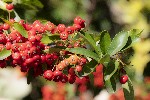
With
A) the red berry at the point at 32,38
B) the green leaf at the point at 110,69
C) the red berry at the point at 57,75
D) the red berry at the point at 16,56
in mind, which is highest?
the red berry at the point at 32,38

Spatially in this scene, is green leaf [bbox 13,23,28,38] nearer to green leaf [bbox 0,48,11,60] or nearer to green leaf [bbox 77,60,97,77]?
green leaf [bbox 0,48,11,60]

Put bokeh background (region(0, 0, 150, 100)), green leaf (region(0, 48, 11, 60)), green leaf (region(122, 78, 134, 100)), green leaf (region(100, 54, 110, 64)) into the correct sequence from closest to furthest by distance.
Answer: green leaf (region(100, 54, 110, 64)), green leaf (region(0, 48, 11, 60)), green leaf (region(122, 78, 134, 100)), bokeh background (region(0, 0, 150, 100))

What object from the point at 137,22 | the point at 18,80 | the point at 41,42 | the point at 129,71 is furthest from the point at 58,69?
the point at 18,80

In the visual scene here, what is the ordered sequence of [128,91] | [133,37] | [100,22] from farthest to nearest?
1. [100,22]
2. [128,91]
3. [133,37]

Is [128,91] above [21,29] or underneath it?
underneath

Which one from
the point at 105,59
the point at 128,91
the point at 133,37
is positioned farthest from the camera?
the point at 128,91

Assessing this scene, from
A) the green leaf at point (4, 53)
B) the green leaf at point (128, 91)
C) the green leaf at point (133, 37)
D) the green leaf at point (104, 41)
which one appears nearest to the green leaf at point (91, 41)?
the green leaf at point (104, 41)

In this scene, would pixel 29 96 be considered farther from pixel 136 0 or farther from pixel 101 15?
pixel 136 0

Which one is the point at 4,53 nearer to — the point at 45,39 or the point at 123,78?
the point at 45,39

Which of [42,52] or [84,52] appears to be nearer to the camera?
[84,52]

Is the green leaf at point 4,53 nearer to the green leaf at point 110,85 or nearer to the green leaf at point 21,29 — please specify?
the green leaf at point 21,29

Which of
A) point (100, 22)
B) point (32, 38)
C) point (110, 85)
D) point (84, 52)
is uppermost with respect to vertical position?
point (100, 22)

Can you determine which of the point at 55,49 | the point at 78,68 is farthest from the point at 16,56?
the point at 78,68

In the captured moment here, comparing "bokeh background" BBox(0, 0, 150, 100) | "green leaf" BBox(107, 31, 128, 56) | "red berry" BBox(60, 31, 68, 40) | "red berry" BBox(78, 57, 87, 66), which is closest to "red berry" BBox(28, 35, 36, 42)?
"red berry" BBox(60, 31, 68, 40)
